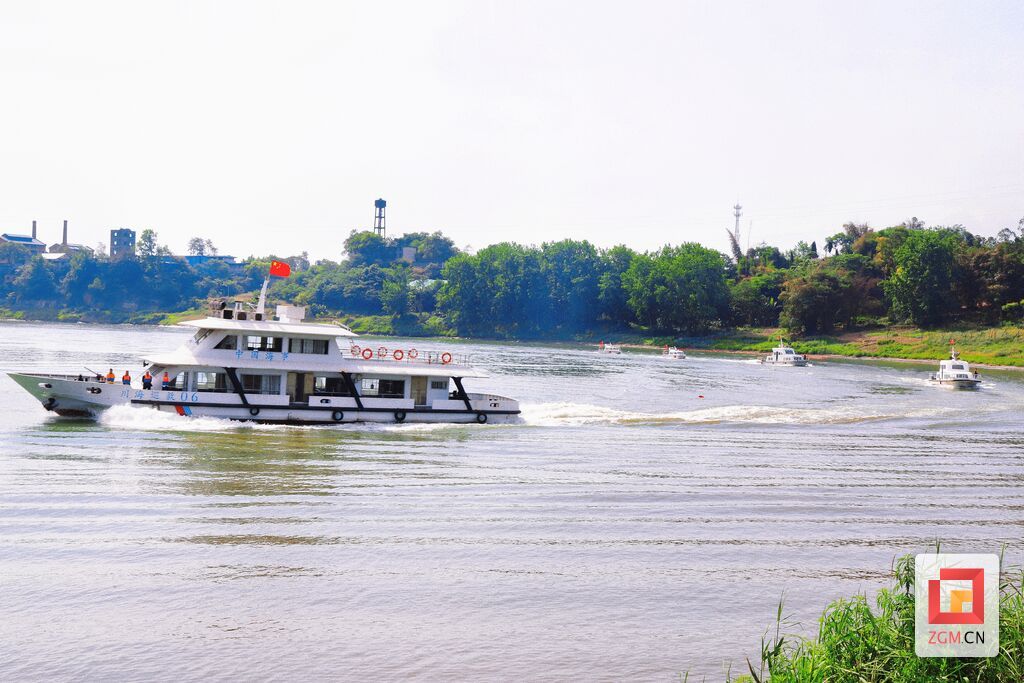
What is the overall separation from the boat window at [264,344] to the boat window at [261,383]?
124 cm

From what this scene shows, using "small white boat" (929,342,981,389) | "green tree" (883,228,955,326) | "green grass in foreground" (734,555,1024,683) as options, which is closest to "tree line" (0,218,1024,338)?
"green tree" (883,228,955,326)

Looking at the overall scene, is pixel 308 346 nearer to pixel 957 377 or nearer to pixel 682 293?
pixel 957 377

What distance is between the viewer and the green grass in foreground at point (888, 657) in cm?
1105

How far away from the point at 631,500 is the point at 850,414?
104 ft

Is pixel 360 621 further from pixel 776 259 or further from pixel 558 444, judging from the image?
pixel 776 259

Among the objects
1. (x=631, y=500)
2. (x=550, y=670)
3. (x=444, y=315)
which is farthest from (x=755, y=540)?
(x=444, y=315)

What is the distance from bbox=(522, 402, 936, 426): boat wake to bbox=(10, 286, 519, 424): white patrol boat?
13.6ft

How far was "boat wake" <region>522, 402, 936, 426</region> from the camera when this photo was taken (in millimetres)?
46406

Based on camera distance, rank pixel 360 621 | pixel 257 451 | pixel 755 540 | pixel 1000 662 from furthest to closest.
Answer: pixel 257 451 → pixel 755 540 → pixel 360 621 → pixel 1000 662

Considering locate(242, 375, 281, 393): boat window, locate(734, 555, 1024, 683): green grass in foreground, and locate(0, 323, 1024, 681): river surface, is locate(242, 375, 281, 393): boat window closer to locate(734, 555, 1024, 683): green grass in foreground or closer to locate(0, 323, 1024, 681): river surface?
locate(0, 323, 1024, 681): river surface

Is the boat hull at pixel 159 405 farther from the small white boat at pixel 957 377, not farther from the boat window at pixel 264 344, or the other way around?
the small white boat at pixel 957 377

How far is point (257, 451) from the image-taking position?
3278 cm

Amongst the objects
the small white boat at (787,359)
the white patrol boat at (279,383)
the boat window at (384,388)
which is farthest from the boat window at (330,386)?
the small white boat at (787,359)

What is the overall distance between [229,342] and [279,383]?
9.20 feet
